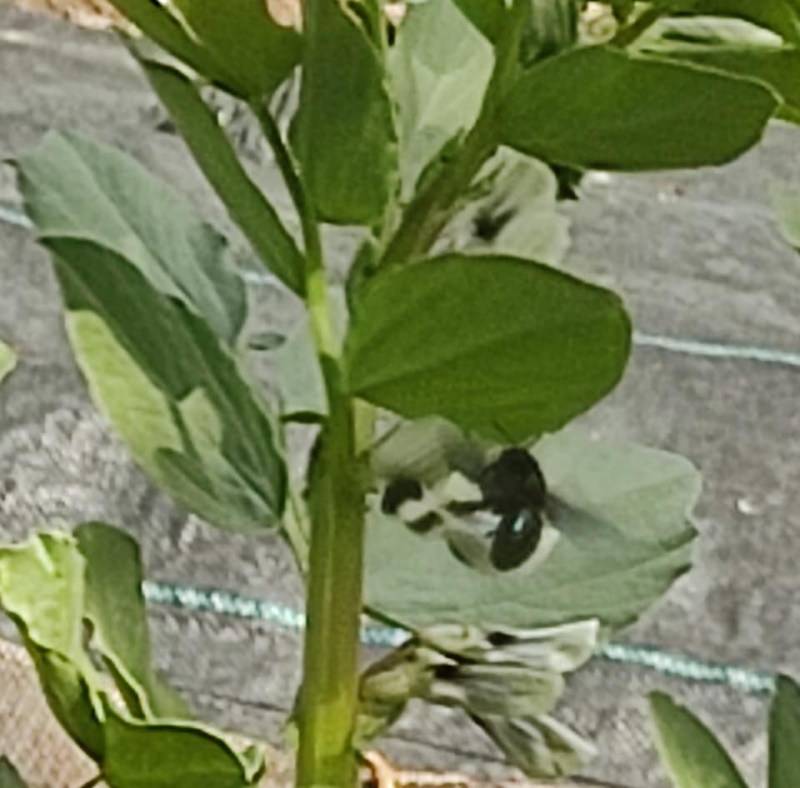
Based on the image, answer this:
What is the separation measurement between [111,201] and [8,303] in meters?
0.84

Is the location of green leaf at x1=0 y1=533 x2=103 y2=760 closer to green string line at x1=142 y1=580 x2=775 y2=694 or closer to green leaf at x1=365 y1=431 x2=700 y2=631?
green leaf at x1=365 y1=431 x2=700 y2=631

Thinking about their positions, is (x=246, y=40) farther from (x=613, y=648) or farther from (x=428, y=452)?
(x=613, y=648)

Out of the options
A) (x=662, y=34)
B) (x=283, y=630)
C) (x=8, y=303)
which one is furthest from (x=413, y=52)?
(x=8, y=303)

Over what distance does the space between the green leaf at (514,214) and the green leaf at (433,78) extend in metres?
0.01

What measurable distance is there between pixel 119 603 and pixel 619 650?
616 mm

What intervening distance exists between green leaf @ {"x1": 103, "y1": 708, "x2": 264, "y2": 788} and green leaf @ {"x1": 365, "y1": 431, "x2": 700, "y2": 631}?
0.21ft

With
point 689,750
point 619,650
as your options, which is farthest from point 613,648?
point 689,750

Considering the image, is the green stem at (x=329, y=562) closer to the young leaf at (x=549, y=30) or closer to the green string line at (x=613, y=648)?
the young leaf at (x=549, y=30)

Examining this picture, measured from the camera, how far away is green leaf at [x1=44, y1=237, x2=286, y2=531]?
24 centimetres

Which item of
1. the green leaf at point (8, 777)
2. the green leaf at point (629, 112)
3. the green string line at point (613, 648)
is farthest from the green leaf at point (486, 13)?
the green string line at point (613, 648)

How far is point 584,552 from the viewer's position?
27 cm

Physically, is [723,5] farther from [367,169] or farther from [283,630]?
[283,630]

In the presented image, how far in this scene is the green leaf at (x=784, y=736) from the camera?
27cm

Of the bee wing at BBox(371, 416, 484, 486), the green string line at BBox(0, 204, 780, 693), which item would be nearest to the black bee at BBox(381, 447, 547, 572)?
the bee wing at BBox(371, 416, 484, 486)
